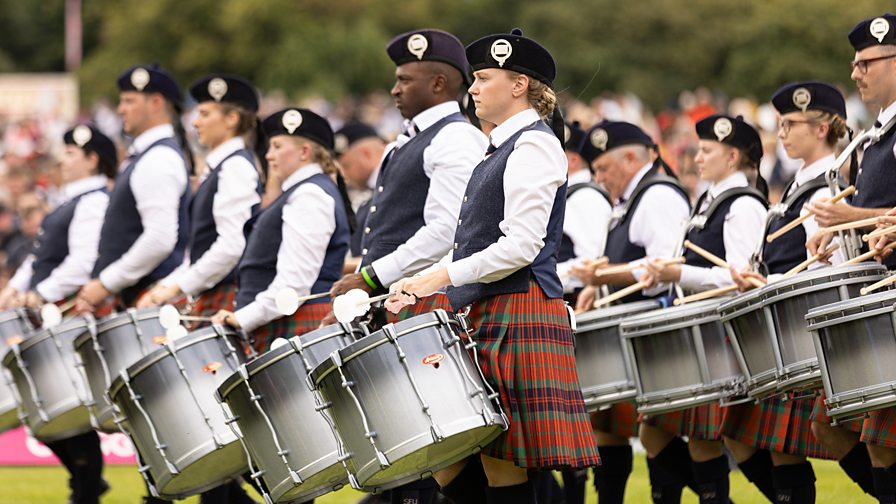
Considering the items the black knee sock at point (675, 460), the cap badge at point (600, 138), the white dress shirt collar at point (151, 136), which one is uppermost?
the white dress shirt collar at point (151, 136)

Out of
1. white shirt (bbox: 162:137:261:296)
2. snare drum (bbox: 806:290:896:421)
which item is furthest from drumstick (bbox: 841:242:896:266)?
white shirt (bbox: 162:137:261:296)

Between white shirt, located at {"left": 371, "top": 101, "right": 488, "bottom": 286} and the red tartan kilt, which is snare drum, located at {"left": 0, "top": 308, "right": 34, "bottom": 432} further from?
the red tartan kilt

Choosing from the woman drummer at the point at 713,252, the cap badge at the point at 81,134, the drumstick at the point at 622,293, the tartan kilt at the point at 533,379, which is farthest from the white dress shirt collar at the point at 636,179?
the cap badge at the point at 81,134

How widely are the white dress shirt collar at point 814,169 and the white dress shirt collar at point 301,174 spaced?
2.02m

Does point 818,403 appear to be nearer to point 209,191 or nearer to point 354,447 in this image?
point 354,447

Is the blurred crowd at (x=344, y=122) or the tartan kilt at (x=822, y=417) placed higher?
the blurred crowd at (x=344, y=122)

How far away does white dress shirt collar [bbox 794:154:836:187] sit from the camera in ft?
21.0

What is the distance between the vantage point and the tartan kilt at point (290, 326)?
21.9ft

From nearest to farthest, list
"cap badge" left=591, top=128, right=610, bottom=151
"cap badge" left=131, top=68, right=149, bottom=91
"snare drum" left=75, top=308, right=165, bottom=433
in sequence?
1. "snare drum" left=75, top=308, right=165, bottom=433
2. "cap badge" left=591, top=128, right=610, bottom=151
3. "cap badge" left=131, top=68, right=149, bottom=91

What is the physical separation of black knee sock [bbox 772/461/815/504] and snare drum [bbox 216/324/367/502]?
6.13 feet

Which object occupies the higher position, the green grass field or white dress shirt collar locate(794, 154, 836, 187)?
white dress shirt collar locate(794, 154, 836, 187)

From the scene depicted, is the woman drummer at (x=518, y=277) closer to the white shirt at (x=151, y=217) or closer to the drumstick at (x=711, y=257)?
the drumstick at (x=711, y=257)

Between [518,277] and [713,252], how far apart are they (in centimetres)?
193

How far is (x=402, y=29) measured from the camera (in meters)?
37.1
